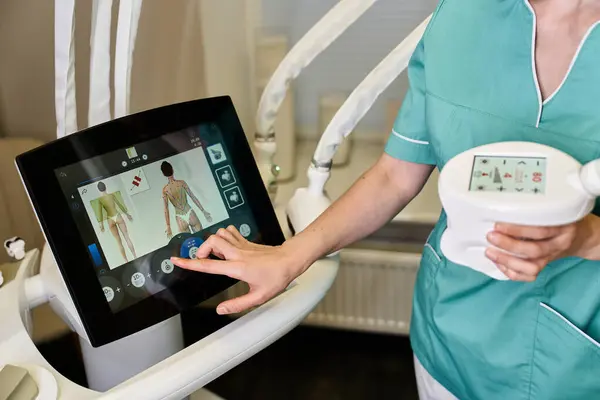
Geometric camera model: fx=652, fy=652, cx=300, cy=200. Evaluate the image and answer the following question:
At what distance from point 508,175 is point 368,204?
0.94ft

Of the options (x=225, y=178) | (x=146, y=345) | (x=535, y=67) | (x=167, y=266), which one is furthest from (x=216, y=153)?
(x=535, y=67)

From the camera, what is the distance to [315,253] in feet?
2.77

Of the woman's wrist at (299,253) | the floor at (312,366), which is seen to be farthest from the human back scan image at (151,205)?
the floor at (312,366)

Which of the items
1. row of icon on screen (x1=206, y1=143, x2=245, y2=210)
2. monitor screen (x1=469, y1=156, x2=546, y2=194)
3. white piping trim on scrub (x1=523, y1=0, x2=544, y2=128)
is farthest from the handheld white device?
row of icon on screen (x1=206, y1=143, x2=245, y2=210)

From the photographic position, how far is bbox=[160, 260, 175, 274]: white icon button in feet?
2.68

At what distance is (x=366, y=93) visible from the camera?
38.7 inches

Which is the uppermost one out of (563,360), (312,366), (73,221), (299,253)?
(73,221)

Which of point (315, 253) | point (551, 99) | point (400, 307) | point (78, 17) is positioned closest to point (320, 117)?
point (400, 307)

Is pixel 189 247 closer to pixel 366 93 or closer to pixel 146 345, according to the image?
pixel 146 345

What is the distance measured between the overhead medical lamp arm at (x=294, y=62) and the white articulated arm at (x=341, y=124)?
0.30ft

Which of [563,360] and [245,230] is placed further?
[245,230]

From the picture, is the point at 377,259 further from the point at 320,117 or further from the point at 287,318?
the point at 287,318

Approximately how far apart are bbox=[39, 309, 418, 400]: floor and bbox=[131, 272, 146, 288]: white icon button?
0.79m

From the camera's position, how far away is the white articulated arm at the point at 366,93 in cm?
96
